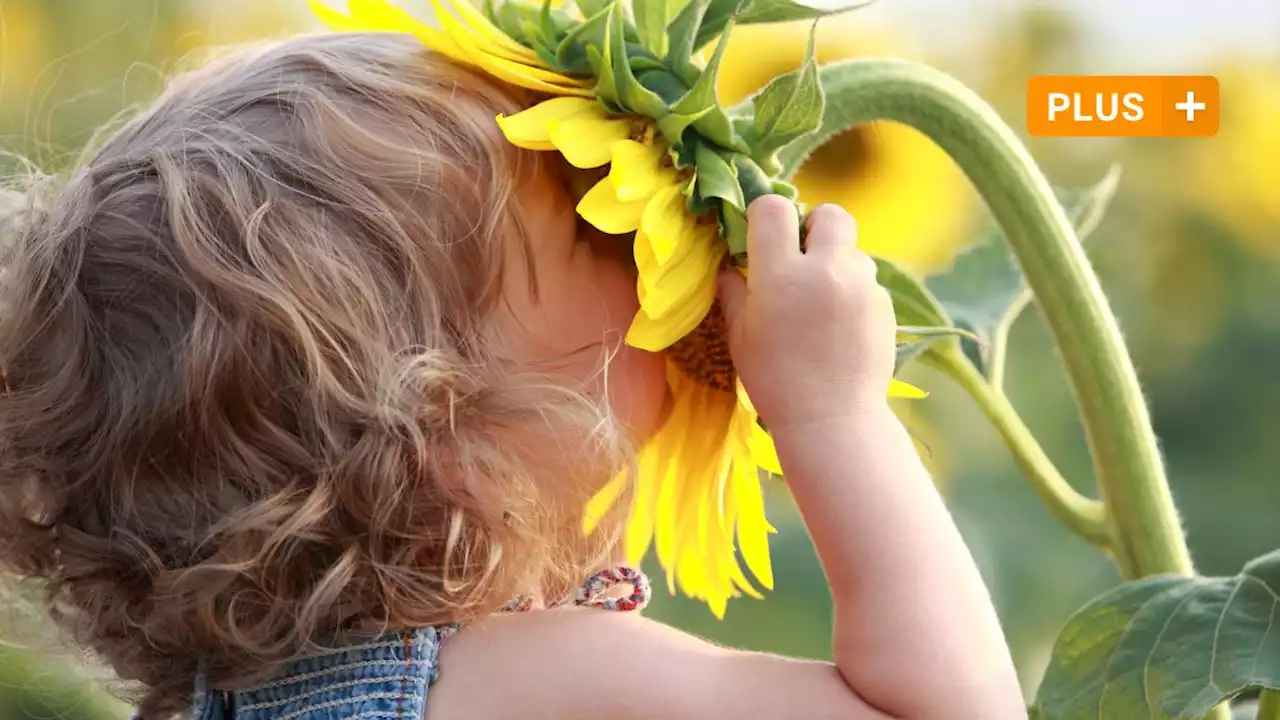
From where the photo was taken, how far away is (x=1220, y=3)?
1286 millimetres

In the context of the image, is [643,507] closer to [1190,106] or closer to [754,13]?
[754,13]

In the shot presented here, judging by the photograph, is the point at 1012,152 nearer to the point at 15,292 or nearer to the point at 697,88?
the point at 697,88

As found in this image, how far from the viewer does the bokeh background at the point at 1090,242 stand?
1237 mm

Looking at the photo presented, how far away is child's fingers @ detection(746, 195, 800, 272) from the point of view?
1.99 feet

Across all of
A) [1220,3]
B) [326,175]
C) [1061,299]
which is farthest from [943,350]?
[1220,3]

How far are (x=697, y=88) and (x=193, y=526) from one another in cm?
28

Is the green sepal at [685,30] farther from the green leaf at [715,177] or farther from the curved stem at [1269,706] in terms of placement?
the curved stem at [1269,706]

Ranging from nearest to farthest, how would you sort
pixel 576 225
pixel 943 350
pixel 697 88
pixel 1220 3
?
pixel 697 88
pixel 576 225
pixel 943 350
pixel 1220 3

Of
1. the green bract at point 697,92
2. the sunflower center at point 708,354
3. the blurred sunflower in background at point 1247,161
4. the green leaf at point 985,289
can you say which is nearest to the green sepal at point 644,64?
the green bract at point 697,92

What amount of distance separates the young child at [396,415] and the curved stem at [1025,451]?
0.48 feet

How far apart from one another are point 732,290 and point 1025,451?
0.24 metres

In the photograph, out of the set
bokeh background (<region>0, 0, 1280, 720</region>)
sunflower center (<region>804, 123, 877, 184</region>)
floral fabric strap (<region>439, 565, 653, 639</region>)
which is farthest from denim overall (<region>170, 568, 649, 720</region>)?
sunflower center (<region>804, 123, 877, 184</region>)

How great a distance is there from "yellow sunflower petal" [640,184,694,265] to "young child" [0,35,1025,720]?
0.03 m

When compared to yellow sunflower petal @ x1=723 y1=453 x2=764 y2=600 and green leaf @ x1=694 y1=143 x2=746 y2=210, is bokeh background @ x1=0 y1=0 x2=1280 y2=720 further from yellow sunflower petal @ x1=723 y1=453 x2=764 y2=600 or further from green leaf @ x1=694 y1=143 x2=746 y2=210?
green leaf @ x1=694 y1=143 x2=746 y2=210
